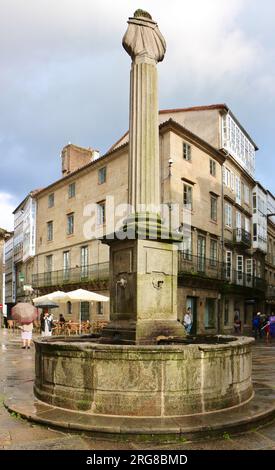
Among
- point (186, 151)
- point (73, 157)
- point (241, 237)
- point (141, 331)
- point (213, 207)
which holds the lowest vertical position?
point (141, 331)

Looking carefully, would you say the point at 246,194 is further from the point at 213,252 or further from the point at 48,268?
the point at 48,268

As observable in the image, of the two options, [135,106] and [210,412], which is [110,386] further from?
[135,106]

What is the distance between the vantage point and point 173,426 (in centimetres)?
545

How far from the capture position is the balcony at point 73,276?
3088cm

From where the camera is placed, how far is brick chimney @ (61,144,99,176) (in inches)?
1598

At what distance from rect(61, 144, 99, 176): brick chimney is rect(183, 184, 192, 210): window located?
1429cm

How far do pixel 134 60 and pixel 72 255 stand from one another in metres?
26.9

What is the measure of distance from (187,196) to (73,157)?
15126 mm

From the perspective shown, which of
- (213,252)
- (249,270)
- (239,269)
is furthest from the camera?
(249,270)

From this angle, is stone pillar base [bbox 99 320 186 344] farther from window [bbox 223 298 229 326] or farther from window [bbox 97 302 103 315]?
window [bbox 223 298 229 326]

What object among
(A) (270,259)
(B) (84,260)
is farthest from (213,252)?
(A) (270,259)

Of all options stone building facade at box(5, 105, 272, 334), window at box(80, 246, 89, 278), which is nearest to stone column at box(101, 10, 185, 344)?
stone building facade at box(5, 105, 272, 334)

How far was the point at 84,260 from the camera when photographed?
110 ft
